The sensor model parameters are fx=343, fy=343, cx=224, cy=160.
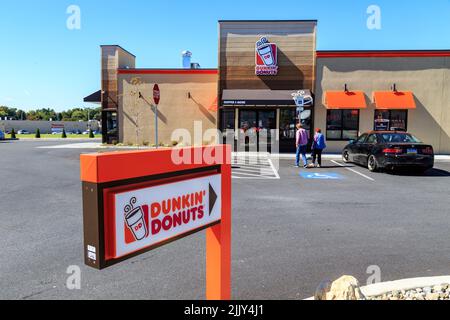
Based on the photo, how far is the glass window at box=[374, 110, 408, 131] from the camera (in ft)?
68.2

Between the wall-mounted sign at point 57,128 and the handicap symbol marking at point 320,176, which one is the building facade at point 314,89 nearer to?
the handicap symbol marking at point 320,176

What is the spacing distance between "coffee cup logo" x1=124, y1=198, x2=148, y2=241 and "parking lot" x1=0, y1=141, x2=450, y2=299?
1.59 metres

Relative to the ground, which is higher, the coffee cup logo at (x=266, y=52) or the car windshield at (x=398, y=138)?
the coffee cup logo at (x=266, y=52)

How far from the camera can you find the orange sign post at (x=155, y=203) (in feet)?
6.40

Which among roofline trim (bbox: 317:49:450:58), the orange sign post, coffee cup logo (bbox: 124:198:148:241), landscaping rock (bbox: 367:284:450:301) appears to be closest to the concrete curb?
landscaping rock (bbox: 367:284:450:301)

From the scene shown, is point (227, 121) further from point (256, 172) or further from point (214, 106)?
point (256, 172)

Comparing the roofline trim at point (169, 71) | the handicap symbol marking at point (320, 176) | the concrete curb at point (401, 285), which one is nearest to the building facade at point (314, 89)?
the roofline trim at point (169, 71)

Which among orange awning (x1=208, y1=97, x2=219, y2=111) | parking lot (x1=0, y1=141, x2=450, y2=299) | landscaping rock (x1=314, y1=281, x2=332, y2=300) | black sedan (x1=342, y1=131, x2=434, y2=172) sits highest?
orange awning (x1=208, y1=97, x2=219, y2=111)

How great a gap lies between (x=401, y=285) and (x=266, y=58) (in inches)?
743

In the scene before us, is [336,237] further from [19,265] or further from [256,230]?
[19,265]

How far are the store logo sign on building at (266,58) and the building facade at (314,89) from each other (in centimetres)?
6

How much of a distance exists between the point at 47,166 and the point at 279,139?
518 inches

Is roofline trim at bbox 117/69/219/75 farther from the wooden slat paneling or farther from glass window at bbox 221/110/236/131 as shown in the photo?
glass window at bbox 221/110/236/131
